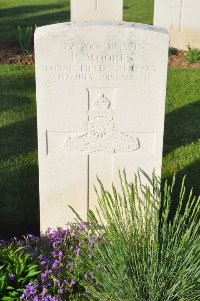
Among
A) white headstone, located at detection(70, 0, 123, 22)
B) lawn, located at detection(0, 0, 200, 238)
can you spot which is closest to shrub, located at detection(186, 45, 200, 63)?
lawn, located at detection(0, 0, 200, 238)

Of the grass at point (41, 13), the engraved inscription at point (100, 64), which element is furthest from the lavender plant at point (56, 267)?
the grass at point (41, 13)

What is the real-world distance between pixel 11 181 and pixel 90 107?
1.74 meters

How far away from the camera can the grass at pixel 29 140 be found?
481 centimetres

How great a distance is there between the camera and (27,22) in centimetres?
1201

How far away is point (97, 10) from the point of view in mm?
8867

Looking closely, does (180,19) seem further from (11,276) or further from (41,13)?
(11,276)

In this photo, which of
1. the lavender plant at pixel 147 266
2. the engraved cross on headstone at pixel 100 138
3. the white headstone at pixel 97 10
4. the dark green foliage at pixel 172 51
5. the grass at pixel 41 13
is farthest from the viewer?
the grass at pixel 41 13

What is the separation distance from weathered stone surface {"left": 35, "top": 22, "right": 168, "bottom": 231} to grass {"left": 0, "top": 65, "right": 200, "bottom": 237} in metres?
0.74

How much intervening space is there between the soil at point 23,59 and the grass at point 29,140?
0.34 m

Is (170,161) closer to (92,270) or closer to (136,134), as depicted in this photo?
(136,134)

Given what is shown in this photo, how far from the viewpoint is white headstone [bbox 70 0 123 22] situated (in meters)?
8.80

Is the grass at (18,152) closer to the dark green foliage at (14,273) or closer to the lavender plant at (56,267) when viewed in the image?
the lavender plant at (56,267)

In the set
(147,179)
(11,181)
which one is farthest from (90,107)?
(11,181)

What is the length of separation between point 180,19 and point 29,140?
452 centimetres
